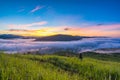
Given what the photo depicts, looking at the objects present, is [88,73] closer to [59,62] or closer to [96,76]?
[96,76]

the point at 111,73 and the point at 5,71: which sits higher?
the point at 5,71

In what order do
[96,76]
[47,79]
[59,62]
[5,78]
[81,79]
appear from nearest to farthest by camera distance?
[5,78], [47,79], [81,79], [96,76], [59,62]

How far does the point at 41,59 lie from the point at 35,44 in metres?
24.6

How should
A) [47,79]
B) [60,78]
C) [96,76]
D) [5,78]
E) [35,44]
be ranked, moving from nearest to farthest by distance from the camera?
[5,78], [47,79], [60,78], [96,76], [35,44]

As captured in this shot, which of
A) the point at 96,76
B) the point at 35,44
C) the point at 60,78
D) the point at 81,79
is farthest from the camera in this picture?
the point at 35,44

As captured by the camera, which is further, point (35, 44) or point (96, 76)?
point (35, 44)

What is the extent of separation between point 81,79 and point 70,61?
7.65 metres

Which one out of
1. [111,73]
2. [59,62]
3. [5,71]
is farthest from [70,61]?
[5,71]

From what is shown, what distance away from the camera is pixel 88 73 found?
85.8ft

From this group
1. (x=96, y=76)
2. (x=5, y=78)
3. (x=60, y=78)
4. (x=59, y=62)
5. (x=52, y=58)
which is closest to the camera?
(x=5, y=78)

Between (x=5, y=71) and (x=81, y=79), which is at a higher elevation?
(x=5, y=71)

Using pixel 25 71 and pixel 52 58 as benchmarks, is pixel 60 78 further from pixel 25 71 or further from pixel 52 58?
pixel 52 58

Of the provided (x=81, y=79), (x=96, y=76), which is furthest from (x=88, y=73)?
(x=81, y=79)

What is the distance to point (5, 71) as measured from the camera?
16688 mm
